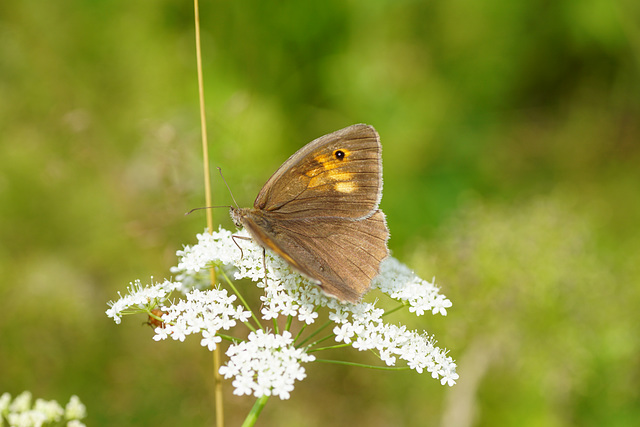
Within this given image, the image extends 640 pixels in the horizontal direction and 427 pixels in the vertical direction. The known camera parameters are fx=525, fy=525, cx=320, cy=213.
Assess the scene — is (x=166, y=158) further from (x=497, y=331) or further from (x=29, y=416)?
(x=497, y=331)

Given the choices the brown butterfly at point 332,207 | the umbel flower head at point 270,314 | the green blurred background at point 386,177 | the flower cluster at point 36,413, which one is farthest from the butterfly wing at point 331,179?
the flower cluster at point 36,413

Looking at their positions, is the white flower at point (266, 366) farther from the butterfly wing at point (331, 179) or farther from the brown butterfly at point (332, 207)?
the butterfly wing at point (331, 179)

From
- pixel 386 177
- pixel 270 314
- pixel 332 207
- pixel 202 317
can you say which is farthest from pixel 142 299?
pixel 386 177

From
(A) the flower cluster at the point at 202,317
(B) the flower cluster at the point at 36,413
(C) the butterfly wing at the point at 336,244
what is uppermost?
(C) the butterfly wing at the point at 336,244

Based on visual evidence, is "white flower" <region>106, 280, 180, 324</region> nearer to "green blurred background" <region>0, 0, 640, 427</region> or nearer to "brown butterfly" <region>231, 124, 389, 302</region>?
"brown butterfly" <region>231, 124, 389, 302</region>

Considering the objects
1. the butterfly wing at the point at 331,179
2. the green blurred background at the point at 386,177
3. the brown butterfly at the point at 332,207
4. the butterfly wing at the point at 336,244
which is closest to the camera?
the butterfly wing at the point at 336,244

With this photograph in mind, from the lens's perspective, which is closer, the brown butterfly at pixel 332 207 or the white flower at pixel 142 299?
the white flower at pixel 142 299

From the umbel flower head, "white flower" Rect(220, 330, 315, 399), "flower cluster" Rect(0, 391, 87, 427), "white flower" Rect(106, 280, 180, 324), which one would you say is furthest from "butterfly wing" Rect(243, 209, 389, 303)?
"flower cluster" Rect(0, 391, 87, 427)
